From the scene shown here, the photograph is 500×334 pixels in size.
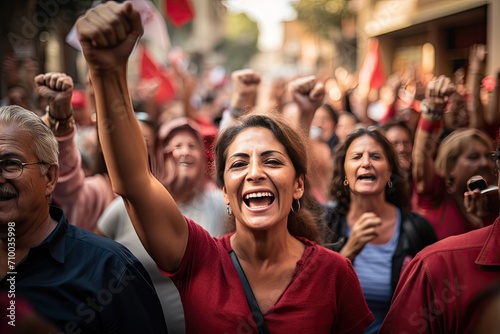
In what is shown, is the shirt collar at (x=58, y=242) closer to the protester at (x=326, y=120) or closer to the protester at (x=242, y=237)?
the protester at (x=242, y=237)

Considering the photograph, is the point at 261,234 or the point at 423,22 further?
the point at 423,22

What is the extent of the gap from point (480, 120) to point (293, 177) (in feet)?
9.51

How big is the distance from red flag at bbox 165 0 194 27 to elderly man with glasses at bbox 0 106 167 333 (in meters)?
5.88

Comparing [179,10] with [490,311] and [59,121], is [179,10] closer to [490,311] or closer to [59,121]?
[59,121]

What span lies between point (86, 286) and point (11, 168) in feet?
1.73

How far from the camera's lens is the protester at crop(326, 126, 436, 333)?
330 cm

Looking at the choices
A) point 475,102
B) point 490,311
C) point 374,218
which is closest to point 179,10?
point 475,102

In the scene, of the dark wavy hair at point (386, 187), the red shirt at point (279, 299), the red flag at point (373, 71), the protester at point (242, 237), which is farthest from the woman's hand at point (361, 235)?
the red flag at point (373, 71)

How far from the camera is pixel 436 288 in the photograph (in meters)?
2.29

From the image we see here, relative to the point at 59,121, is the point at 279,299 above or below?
below

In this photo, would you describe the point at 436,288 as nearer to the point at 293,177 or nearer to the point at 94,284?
the point at 293,177

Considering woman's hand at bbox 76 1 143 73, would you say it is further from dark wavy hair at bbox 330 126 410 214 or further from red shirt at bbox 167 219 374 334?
dark wavy hair at bbox 330 126 410 214

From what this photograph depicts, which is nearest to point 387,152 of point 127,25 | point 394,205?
point 394,205

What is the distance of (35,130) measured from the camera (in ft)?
8.21
